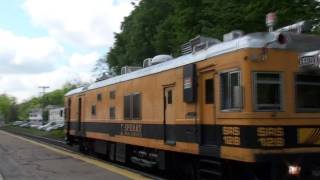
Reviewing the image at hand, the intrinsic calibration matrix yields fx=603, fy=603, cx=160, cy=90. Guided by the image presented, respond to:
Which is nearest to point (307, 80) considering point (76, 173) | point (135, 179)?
point (135, 179)

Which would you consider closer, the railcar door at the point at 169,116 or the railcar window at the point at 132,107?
the railcar door at the point at 169,116

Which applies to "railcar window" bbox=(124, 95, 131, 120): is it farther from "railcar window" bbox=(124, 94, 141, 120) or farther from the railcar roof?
the railcar roof

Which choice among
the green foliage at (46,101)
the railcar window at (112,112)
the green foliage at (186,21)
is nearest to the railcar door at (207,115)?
the railcar window at (112,112)

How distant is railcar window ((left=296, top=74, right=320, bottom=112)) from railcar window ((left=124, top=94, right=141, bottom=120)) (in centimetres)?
691

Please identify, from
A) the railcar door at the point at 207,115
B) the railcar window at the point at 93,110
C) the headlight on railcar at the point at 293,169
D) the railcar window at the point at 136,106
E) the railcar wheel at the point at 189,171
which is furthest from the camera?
the railcar window at the point at 93,110

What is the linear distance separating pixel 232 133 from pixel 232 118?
284mm

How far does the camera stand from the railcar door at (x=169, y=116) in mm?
14617

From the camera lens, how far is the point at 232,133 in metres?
11.4

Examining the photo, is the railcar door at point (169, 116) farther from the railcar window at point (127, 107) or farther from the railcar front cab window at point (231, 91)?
the railcar window at point (127, 107)

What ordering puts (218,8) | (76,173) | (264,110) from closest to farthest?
(264,110)
(76,173)
(218,8)

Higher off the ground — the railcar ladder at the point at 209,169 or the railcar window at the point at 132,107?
Result: the railcar window at the point at 132,107

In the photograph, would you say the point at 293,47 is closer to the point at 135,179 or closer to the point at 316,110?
the point at 316,110

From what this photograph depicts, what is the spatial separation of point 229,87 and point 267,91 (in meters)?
0.82

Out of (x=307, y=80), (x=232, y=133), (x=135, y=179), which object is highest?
(x=307, y=80)
